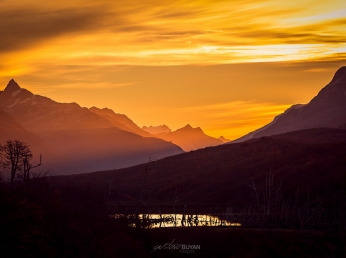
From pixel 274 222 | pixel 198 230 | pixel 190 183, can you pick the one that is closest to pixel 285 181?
pixel 190 183

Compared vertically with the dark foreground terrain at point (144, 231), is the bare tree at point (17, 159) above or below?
above

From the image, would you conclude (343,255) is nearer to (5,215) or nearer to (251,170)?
(5,215)

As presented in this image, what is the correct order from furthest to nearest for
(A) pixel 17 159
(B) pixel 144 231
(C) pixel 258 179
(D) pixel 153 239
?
(C) pixel 258 179 < (A) pixel 17 159 < (B) pixel 144 231 < (D) pixel 153 239

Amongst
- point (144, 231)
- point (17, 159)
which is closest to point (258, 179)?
point (144, 231)

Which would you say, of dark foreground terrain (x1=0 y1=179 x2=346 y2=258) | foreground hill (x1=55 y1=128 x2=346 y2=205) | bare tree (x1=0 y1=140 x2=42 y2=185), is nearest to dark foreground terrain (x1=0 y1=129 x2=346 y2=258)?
dark foreground terrain (x1=0 y1=179 x2=346 y2=258)

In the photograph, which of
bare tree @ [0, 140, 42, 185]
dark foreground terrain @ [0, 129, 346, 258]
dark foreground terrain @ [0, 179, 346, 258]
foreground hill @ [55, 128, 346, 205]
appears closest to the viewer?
dark foreground terrain @ [0, 129, 346, 258]

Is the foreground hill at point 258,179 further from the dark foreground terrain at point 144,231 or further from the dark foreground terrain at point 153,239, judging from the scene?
the dark foreground terrain at point 153,239

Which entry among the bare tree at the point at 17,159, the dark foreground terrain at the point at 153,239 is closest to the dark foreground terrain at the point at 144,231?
the dark foreground terrain at the point at 153,239

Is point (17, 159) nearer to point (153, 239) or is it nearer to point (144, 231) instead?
point (144, 231)

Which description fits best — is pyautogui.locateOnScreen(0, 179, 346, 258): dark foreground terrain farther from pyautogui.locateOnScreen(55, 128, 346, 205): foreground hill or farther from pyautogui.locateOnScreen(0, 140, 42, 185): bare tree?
pyautogui.locateOnScreen(55, 128, 346, 205): foreground hill

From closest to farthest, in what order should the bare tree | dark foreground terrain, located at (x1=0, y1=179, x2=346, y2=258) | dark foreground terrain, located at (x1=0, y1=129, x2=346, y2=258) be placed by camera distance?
dark foreground terrain, located at (x1=0, y1=129, x2=346, y2=258)
dark foreground terrain, located at (x1=0, y1=179, x2=346, y2=258)
the bare tree

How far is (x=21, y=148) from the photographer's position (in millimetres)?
91312

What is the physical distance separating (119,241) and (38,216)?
85.0 ft

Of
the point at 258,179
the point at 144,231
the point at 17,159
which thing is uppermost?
the point at 258,179
